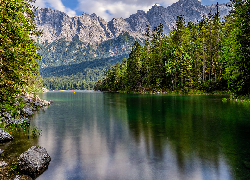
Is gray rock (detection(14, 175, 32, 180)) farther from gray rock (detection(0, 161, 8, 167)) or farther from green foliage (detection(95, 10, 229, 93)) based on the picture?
green foliage (detection(95, 10, 229, 93))

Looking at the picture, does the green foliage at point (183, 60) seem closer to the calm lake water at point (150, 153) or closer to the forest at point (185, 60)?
the forest at point (185, 60)

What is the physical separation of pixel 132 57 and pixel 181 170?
10026 centimetres

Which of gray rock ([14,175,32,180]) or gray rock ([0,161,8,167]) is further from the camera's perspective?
gray rock ([0,161,8,167])

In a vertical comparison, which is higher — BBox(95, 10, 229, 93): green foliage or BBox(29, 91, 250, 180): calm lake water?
BBox(95, 10, 229, 93): green foliage

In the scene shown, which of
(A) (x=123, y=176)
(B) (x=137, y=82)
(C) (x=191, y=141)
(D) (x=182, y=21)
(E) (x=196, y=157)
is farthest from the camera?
(B) (x=137, y=82)

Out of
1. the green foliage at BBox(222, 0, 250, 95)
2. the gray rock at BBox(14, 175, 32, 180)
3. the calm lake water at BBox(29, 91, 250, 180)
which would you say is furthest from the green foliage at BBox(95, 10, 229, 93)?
the gray rock at BBox(14, 175, 32, 180)

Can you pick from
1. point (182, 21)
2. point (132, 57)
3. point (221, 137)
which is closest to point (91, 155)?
point (221, 137)

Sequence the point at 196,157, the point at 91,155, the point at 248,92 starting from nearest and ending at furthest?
the point at 196,157
the point at 91,155
the point at 248,92

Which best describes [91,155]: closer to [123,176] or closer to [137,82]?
[123,176]

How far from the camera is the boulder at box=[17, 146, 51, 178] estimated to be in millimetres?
9543

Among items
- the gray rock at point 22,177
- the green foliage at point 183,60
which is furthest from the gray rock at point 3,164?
the green foliage at point 183,60

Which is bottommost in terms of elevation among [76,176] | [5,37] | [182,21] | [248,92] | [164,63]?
[76,176]

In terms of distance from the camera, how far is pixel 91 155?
41.1 feet

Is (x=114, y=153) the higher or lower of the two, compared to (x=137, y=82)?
lower
